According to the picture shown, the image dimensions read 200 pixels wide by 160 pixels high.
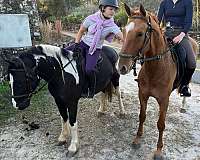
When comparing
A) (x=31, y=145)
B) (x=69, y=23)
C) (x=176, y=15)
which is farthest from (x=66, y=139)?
(x=69, y=23)

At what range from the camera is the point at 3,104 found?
646 centimetres

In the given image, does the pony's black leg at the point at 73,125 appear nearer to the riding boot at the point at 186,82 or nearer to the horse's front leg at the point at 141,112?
the horse's front leg at the point at 141,112

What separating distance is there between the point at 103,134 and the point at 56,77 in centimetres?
148

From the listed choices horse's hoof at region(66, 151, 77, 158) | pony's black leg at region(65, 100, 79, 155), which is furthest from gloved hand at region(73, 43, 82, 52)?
horse's hoof at region(66, 151, 77, 158)

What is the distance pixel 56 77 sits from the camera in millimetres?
4316

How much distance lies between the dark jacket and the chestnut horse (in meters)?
0.53

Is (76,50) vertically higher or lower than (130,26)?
lower

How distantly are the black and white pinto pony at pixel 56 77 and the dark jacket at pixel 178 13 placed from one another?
4.07 ft

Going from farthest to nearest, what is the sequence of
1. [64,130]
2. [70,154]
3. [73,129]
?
[64,130]
[73,129]
[70,154]

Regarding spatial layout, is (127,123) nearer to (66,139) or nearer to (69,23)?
(66,139)

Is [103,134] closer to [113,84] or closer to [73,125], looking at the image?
[73,125]

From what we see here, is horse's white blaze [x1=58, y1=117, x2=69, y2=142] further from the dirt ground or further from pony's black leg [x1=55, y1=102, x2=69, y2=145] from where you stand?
the dirt ground

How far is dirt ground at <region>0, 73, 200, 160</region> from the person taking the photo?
15.2 feet

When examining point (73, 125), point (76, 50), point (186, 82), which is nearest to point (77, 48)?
point (76, 50)
